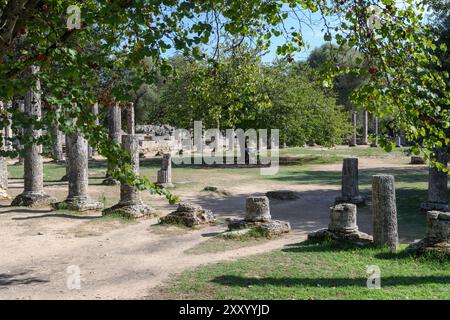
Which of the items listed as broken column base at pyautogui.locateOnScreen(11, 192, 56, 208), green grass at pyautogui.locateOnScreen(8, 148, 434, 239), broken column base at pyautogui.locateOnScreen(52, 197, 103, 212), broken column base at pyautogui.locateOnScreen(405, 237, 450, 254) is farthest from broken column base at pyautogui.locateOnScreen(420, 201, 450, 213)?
broken column base at pyautogui.locateOnScreen(11, 192, 56, 208)

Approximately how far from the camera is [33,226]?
40.1 feet

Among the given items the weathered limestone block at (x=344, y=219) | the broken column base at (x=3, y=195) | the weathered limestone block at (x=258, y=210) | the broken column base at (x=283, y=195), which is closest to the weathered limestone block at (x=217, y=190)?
the broken column base at (x=283, y=195)

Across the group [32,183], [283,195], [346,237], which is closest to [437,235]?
[346,237]

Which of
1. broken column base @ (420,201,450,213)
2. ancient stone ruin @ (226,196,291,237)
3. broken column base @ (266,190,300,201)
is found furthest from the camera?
broken column base @ (266,190,300,201)

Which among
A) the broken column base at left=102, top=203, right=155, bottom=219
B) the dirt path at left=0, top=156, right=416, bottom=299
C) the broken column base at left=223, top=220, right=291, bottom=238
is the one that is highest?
the broken column base at left=102, top=203, right=155, bottom=219

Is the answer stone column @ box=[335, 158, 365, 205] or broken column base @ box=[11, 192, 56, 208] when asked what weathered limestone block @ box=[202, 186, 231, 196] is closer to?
stone column @ box=[335, 158, 365, 205]

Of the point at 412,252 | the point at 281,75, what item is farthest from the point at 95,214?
the point at 281,75

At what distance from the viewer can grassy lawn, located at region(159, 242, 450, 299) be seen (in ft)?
22.3

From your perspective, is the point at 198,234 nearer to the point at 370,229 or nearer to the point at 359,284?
the point at 370,229

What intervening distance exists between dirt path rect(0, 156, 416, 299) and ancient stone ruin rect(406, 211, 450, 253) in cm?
295

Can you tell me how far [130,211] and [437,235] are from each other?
8039 mm

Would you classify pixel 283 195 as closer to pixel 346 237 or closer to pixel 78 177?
pixel 78 177

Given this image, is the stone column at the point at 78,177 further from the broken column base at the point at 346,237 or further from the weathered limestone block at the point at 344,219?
the weathered limestone block at the point at 344,219

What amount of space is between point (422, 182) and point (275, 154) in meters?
15.7
